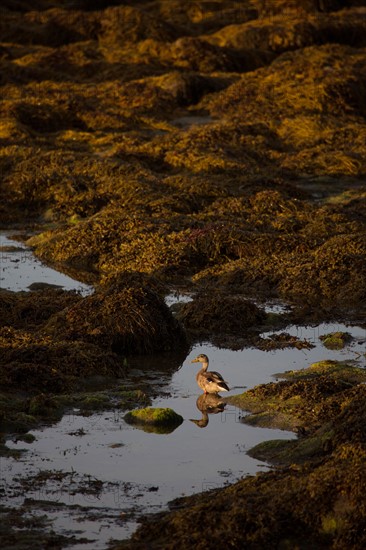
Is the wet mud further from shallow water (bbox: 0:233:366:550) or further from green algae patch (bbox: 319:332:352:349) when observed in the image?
shallow water (bbox: 0:233:366:550)

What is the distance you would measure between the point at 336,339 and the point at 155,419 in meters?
3.44

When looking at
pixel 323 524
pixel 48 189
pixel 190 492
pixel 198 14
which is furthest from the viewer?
pixel 198 14

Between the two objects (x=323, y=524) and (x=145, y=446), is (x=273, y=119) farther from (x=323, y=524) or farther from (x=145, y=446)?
(x=323, y=524)

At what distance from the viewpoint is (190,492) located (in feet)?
28.9

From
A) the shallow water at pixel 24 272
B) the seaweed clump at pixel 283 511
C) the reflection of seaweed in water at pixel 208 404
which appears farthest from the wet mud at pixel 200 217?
the shallow water at pixel 24 272

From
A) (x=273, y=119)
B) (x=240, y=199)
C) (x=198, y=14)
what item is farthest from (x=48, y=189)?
(x=198, y=14)

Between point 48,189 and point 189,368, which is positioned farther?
point 48,189

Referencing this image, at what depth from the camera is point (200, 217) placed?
62.1 ft

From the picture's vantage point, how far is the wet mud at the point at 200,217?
27.8ft

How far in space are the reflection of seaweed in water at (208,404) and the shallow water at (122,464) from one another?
0.05m

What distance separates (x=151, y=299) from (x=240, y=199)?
6.88 metres

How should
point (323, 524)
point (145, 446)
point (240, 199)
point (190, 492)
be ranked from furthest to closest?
point (240, 199), point (145, 446), point (190, 492), point (323, 524)

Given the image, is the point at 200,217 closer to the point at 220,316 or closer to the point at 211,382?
the point at 220,316

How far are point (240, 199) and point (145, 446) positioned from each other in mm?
10350
